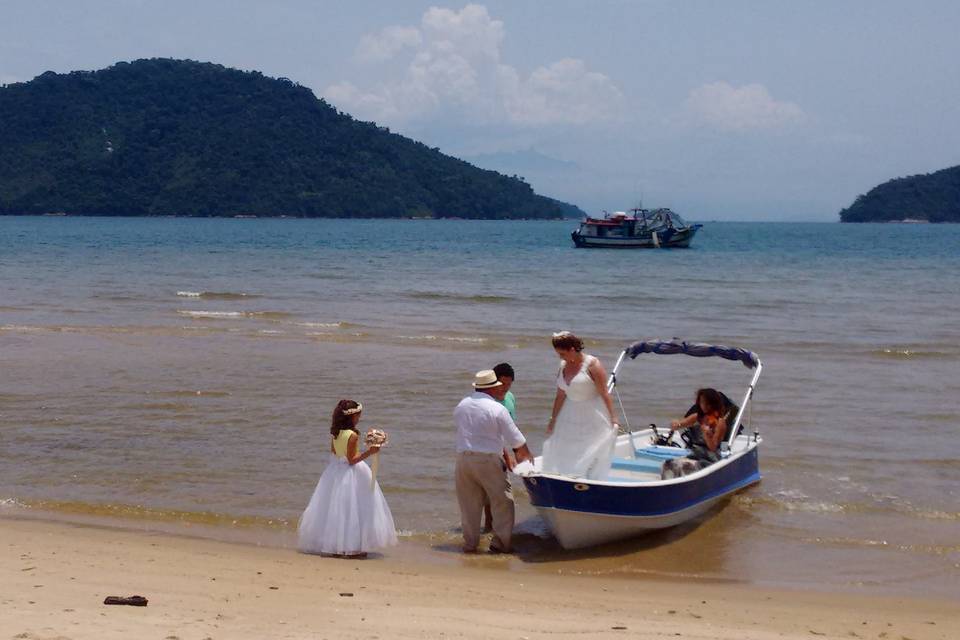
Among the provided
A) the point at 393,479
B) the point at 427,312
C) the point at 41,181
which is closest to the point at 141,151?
the point at 41,181

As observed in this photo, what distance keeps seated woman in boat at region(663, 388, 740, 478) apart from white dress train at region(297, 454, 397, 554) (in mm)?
3069

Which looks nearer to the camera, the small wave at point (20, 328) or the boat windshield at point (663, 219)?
the small wave at point (20, 328)

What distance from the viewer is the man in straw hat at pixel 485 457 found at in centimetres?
828

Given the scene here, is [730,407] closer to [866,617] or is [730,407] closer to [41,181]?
[866,617]

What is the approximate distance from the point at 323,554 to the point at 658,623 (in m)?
2.77

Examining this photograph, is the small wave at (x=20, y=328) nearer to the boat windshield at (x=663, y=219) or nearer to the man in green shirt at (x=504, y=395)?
the man in green shirt at (x=504, y=395)

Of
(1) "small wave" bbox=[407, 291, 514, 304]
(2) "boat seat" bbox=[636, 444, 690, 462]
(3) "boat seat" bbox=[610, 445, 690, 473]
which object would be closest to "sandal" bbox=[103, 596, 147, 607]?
(3) "boat seat" bbox=[610, 445, 690, 473]

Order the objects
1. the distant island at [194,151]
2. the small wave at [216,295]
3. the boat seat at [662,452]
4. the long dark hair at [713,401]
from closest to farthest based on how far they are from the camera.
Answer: the long dark hair at [713,401] < the boat seat at [662,452] < the small wave at [216,295] < the distant island at [194,151]

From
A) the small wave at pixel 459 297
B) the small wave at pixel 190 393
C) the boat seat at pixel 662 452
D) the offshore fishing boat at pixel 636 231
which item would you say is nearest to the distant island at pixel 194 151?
the offshore fishing boat at pixel 636 231

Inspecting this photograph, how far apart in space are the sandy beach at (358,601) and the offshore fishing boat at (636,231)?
218ft

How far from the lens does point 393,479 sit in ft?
35.0

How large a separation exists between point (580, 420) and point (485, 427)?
762 mm

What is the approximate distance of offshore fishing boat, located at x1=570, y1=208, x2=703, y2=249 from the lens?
73.5 meters

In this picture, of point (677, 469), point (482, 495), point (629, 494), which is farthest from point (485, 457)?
point (677, 469)
